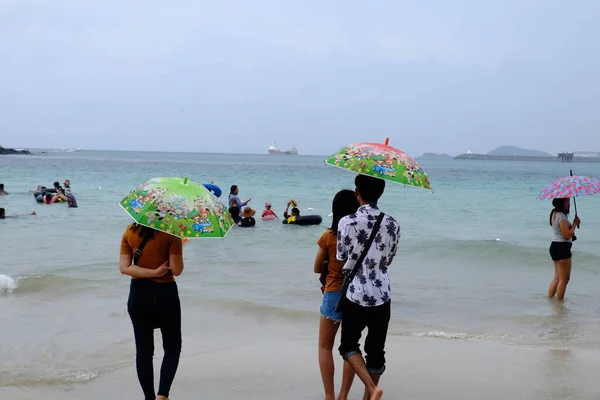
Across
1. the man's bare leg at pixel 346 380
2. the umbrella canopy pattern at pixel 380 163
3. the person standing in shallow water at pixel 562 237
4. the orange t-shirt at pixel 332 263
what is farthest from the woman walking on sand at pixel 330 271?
the person standing in shallow water at pixel 562 237

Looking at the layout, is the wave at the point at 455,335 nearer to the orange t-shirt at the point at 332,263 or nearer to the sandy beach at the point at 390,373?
the sandy beach at the point at 390,373

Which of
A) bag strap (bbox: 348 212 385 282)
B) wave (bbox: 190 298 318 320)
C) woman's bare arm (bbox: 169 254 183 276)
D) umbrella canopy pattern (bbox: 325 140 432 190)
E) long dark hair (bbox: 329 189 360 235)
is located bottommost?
wave (bbox: 190 298 318 320)

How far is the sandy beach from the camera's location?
4.80 meters

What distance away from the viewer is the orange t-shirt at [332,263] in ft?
13.1

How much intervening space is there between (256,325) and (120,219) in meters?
13.1

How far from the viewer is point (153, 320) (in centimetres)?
379

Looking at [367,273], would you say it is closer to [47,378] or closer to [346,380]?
[346,380]

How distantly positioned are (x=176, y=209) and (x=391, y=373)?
2.78m

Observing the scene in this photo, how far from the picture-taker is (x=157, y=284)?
3701mm

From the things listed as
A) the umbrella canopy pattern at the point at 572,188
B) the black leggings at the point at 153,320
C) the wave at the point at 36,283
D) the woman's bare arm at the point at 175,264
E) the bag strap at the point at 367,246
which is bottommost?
the wave at the point at 36,283

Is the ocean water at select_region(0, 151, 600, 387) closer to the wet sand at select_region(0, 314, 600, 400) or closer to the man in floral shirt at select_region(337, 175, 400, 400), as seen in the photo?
the wet sand at select_region(0, 314, 600, 400)

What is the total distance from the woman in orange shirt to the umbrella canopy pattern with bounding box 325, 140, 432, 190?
1.19 metres

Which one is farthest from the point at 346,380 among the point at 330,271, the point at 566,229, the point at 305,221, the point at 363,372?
the point at 305,221

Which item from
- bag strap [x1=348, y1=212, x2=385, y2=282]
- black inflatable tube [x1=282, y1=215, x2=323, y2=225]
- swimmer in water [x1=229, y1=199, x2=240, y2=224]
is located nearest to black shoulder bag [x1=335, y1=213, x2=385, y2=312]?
bag strap [x1=348, y1=212, x2=385, y2=282]
